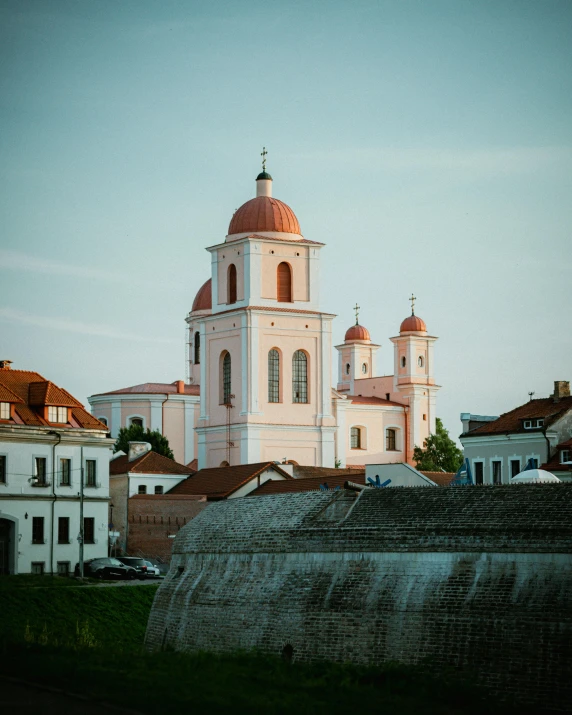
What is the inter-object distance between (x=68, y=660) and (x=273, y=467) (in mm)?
51442

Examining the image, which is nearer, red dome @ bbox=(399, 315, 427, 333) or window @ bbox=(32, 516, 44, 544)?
window @ bbox=(32, 516, 44, 544)

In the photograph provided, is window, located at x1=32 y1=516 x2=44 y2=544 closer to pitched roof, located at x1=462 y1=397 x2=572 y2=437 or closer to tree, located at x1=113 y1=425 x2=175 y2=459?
pitched roof, located at x1=462 y1=397 x2=572 y2=437

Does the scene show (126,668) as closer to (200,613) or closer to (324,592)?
(324,592)

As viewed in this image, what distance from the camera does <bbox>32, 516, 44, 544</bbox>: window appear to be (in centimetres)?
6494

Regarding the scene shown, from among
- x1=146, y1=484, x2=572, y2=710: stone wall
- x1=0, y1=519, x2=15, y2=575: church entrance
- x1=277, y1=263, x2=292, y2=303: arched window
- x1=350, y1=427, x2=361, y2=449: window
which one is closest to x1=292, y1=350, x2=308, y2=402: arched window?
x1=277, y1=263, x2=292, y2=303: arched window

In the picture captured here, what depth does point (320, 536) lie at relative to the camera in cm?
3409

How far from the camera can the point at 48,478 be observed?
6600cm

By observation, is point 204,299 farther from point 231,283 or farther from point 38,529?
point 38,529

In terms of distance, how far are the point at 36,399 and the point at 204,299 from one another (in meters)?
64.3

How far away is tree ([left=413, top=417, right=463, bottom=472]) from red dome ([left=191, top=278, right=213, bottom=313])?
23.3 meters

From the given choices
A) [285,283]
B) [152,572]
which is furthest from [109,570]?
[285,283]

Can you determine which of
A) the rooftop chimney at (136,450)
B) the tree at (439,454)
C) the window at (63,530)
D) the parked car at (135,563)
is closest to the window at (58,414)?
Result: the window at (63,530)

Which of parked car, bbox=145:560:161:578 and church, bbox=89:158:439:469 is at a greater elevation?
church, bbox=89:158:439:469

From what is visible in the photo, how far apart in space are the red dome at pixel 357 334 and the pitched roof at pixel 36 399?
89423mm
